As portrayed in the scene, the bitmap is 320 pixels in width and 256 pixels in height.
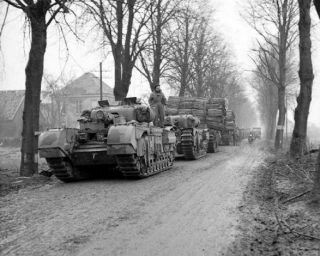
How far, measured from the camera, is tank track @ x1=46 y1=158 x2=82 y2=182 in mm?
11016

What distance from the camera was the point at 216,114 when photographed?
2817cm

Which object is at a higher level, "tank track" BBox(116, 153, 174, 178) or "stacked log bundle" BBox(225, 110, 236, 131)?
"stacked log bundle" BBox(225, 110, 236, 131)

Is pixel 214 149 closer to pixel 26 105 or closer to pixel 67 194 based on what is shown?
pixel 26 105

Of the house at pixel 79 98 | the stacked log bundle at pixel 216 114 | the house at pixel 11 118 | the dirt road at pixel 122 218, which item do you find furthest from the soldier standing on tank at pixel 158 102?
the house at pixel 79 98

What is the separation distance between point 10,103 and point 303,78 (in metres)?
47.4

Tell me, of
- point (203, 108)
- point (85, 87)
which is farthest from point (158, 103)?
point (85, 87)

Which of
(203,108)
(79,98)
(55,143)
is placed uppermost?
(79,98)

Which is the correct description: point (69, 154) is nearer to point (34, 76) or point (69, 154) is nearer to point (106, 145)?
point (106, 145)

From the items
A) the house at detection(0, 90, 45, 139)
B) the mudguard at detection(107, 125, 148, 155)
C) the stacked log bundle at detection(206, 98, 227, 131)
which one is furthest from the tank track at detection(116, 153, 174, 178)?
the house at detection(0, 90, 45, 139)

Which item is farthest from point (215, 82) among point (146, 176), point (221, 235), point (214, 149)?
point (221, 235)

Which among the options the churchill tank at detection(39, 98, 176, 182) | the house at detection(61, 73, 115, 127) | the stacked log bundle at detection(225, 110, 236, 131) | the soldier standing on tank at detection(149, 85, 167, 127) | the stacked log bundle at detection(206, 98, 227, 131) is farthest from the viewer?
the house at detection(61, 73, 115, 127)

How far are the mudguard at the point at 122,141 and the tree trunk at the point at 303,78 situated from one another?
636 cm

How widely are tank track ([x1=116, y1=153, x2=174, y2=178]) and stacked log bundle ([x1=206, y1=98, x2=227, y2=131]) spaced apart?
14.6 meters

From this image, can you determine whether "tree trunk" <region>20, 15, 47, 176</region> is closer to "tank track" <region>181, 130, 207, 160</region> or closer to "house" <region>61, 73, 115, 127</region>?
"tank track" <region>181, 130, 207, 160</region>
